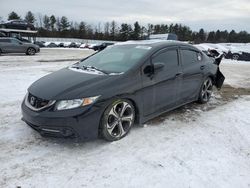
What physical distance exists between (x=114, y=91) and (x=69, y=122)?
30.7 inches

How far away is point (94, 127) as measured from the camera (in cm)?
328

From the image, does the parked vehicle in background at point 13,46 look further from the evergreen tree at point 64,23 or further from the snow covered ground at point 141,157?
the evergreen tree at point 64,23

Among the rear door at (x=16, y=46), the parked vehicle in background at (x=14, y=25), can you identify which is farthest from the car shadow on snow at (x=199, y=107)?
the parked vehicle in background at (x=14, y=25)

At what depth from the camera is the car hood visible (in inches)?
128

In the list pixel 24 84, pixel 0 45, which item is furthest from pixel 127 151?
pixel 0 45

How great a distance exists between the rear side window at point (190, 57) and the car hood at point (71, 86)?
1970 mm

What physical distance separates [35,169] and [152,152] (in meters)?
1.56

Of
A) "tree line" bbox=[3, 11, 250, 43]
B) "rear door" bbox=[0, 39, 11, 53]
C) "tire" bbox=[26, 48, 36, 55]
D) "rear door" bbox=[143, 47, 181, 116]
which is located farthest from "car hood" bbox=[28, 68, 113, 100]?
"tree line" bbox=[3, 11, 250, 43]

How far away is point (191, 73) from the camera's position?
4922mm

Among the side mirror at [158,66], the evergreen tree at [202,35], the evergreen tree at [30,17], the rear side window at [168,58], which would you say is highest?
the evergreen tree at [30,17]

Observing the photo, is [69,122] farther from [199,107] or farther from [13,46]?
[13,46]

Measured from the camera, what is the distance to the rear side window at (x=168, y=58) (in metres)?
4.23

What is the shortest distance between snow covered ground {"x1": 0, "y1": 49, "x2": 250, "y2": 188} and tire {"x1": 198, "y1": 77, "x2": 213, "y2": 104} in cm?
99

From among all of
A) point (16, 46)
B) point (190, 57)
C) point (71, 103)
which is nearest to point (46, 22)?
point (16, 46)
